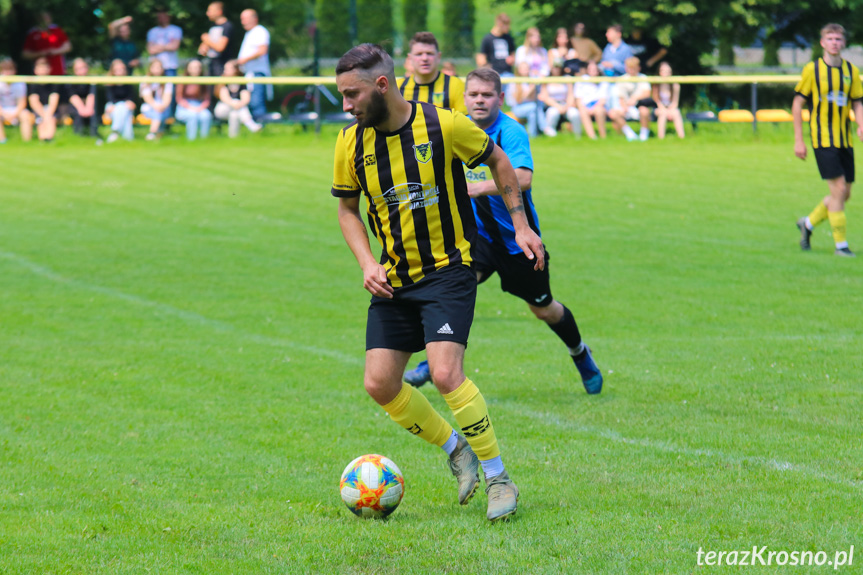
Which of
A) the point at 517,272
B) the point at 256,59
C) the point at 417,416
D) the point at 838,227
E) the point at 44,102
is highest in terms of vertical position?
the point at 256,59

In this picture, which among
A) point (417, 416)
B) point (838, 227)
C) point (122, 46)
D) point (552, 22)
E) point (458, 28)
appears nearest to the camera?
point (417, 416)

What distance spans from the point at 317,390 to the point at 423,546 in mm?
3059

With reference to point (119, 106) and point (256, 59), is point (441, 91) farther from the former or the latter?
point (119, 106)

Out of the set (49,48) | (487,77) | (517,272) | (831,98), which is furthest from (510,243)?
(49,48)

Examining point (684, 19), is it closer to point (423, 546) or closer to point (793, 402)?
point (793, 402)

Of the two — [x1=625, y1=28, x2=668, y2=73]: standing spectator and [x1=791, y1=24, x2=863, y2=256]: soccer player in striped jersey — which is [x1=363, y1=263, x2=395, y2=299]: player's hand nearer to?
[x1=791, y1=24, x2=863, y2=256]: soccer player in striped jersey

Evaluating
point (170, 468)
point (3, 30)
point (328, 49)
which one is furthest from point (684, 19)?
point (170, 468)

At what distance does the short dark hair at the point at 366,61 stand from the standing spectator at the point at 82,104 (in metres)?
18.9

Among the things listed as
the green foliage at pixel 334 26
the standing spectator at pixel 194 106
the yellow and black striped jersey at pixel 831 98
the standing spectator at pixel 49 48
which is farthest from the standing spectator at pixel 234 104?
the yellow and black striped jersey at pixel 831 98

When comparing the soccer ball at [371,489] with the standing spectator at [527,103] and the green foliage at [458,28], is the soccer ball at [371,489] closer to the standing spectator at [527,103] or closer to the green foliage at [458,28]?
the standing spectator at [527,103]

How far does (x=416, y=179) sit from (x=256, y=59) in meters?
18.2

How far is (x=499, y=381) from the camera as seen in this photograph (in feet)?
25.1

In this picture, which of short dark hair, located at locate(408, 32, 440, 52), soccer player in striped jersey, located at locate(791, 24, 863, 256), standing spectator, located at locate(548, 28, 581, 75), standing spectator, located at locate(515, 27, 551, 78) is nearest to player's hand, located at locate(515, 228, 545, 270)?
short dark hair, located at locate(408, 32, 440, 52)

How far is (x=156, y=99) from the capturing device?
74.4ft
